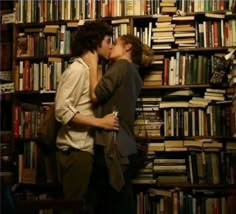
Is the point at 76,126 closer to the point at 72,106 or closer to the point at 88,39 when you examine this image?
the point at 72,106

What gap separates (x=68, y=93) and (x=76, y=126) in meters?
0.18

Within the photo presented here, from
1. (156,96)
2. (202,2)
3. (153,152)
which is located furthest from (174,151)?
(202,2)

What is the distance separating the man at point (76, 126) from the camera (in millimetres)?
2209

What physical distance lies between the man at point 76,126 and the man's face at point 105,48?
0.11 meters

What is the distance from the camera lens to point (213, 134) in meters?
2.81

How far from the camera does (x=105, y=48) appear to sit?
2.38 meters

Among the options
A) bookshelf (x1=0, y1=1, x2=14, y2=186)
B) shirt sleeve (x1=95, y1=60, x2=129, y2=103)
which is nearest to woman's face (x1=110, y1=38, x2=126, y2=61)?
shirt sleeve (x1=95, y1=60, x2=129, y2=103)

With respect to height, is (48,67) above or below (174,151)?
above

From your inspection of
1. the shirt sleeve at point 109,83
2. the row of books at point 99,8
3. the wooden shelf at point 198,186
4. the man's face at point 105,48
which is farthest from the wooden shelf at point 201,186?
the row of books at point 99,8

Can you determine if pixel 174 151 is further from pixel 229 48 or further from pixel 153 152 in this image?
pixel 229 48

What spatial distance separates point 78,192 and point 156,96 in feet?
3.44

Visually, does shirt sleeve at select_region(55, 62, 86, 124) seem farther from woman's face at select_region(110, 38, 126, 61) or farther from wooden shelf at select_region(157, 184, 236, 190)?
wooden shelf at select_region(157, 184, 236, 190)

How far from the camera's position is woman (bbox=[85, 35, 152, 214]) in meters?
2.21

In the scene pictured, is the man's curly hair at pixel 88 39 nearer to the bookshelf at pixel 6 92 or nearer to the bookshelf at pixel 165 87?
the bookshelf at pixel 165 87
